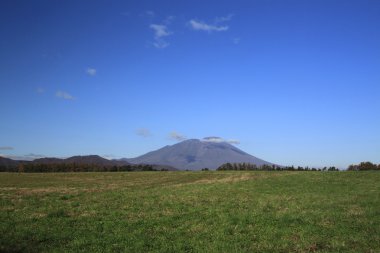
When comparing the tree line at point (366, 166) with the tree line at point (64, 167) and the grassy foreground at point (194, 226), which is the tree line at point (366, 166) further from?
→ the tree line at point (64, 167)

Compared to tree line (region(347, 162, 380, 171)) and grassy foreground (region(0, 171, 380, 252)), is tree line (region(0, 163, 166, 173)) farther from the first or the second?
grassy foreground (region(0, 171, 380, 252))

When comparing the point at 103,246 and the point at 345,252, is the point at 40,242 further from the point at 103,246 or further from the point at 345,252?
the point at 345,252

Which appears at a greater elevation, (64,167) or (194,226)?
(64,167)

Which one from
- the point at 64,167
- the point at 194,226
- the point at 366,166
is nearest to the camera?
the point at 194,226

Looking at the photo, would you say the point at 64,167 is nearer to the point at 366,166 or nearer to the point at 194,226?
the point at 366,166

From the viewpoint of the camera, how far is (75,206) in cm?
2536

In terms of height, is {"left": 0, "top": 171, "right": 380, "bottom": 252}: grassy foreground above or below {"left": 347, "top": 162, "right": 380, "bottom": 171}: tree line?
below

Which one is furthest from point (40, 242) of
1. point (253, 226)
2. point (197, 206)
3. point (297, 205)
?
point (297, 205)

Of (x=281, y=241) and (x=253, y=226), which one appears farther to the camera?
(x=253, y=226)

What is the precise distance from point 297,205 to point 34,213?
1655cm

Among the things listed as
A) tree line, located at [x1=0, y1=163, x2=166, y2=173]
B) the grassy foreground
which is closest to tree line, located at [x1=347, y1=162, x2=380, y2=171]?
the grassy foreground

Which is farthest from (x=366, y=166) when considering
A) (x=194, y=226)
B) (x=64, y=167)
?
(x=64, y=167)

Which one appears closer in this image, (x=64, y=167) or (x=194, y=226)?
(x=194, y=226)

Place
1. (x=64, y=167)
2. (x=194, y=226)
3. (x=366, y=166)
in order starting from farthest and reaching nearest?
(x=64, y=167) → (x=366, y=166) → (x=194, y=226)
